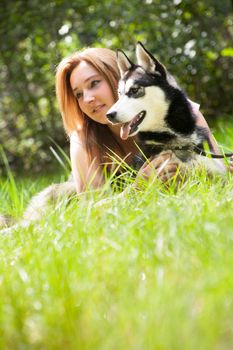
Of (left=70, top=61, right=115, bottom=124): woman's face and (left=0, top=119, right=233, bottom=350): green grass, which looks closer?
(left=0, top=119, right=233, bottom=350): green grass

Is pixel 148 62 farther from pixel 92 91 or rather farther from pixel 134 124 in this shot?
pixel 92 91

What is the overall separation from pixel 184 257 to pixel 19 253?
66cm

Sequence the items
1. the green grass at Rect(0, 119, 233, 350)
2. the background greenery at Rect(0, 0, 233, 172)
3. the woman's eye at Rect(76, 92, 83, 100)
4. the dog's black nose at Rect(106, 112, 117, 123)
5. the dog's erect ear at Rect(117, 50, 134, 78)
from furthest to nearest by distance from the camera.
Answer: the background greenery at Rect(0, 0, 233, 172), the woman's eye at Rect(76, 92, 83, 100), the dog's erect ear at Rect(117, 50, 134, 78), the dog's black nose at Rect(106, 112, 117, 123), the green grass at Rect(0, 119, 233, 350)

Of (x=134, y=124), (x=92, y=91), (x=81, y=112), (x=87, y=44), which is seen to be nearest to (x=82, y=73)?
(x=92, y=91)

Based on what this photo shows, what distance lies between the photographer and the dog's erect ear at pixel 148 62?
9.30ft

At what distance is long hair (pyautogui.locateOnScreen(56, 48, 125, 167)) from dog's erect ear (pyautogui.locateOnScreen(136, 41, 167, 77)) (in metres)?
0.53

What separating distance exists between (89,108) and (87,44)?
3.63m

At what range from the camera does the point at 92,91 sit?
11.0 ft

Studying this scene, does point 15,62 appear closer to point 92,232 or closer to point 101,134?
point 101,134

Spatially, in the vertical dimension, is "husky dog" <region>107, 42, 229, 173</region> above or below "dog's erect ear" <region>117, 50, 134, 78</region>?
below

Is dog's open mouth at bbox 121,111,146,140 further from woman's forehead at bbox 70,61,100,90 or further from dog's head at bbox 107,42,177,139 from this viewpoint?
woman's forehead at bbox 70,61,100,90

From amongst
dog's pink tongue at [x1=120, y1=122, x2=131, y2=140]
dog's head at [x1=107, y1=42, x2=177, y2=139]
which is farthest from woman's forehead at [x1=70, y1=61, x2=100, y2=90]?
dog's pink tongue at [x1=120, y1=122, x2=131, y2=140]

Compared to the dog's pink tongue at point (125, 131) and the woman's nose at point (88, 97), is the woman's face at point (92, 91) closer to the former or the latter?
the woman's nose at point (88, 97)

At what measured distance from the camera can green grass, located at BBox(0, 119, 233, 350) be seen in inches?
45.9
